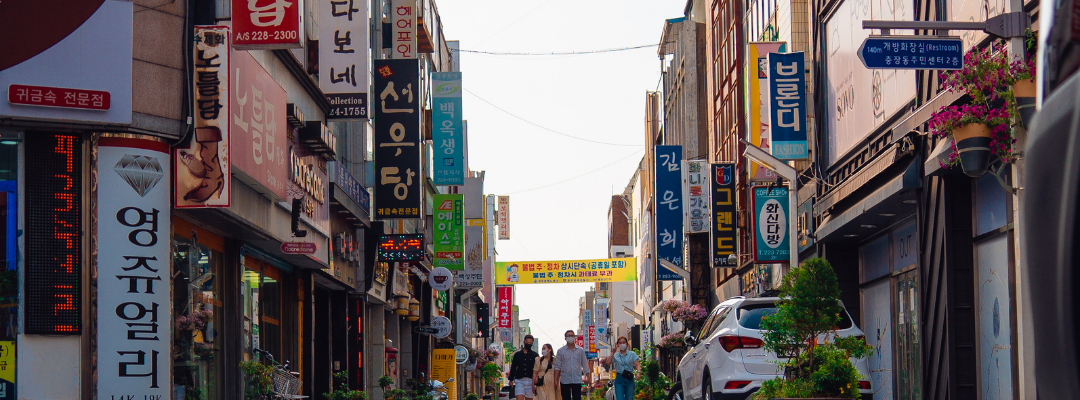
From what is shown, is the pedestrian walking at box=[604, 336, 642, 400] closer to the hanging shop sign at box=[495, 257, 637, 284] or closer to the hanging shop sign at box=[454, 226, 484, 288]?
the hanging shop sign at box=[454, 226, 484, 288]

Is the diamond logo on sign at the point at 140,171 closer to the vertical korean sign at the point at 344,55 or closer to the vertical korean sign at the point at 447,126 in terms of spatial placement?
the vertical korean sign at the point at 344,55

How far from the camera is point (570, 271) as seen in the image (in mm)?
56812

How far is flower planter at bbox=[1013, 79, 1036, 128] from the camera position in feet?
32.2

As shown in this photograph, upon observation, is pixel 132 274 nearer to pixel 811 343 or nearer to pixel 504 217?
pixel 811 343

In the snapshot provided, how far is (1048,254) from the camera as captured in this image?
312 centimetres

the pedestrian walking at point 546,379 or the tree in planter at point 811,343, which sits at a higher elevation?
the tree in planter at point 811,343

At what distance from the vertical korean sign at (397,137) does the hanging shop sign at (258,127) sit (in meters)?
5.53

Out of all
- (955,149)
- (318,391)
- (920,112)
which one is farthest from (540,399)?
(955,149)

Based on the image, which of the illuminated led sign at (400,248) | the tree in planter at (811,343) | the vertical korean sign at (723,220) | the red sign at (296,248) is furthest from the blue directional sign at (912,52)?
the vertical korean sign at (723,220)

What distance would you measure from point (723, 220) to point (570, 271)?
91.5ft

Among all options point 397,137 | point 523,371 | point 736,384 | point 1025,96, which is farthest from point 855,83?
point 397,137

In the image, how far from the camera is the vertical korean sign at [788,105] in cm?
2080

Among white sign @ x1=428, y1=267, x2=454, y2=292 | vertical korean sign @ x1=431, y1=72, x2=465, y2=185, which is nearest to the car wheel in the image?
white sign @ x1=428, y1=267, x2=454, y2=292

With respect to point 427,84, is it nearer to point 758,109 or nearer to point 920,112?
point 758,109
